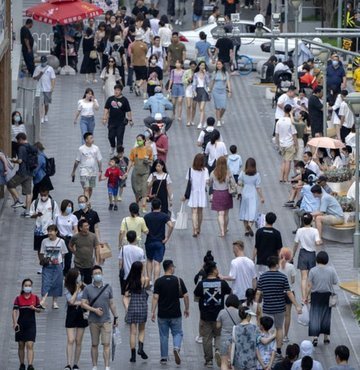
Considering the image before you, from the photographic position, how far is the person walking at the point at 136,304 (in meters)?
25.6

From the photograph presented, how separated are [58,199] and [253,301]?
9907mm

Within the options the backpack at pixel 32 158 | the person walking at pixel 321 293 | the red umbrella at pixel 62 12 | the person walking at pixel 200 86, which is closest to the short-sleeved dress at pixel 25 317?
the person walking at pixel 321 293

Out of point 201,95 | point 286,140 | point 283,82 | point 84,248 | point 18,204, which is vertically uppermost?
point 84,248

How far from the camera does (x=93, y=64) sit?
4575cm

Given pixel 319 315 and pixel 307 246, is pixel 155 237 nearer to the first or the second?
pixel 307 246

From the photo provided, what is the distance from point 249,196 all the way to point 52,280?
5.03m

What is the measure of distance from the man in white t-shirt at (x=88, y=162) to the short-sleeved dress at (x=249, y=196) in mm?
2787

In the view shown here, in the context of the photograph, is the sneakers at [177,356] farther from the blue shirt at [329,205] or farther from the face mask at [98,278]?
the blue shirt at [329,205]

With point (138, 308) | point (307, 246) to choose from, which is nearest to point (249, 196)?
point (307, 246)

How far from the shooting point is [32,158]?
33.3 m

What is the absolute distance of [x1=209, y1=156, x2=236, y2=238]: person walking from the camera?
104 feet

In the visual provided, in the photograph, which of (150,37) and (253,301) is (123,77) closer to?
(150,37)

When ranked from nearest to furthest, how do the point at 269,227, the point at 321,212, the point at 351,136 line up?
1. the point at 269,227
2. the point at 321,212
3. the point at 351,136

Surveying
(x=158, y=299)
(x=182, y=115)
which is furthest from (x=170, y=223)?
(x=182, y=115)
